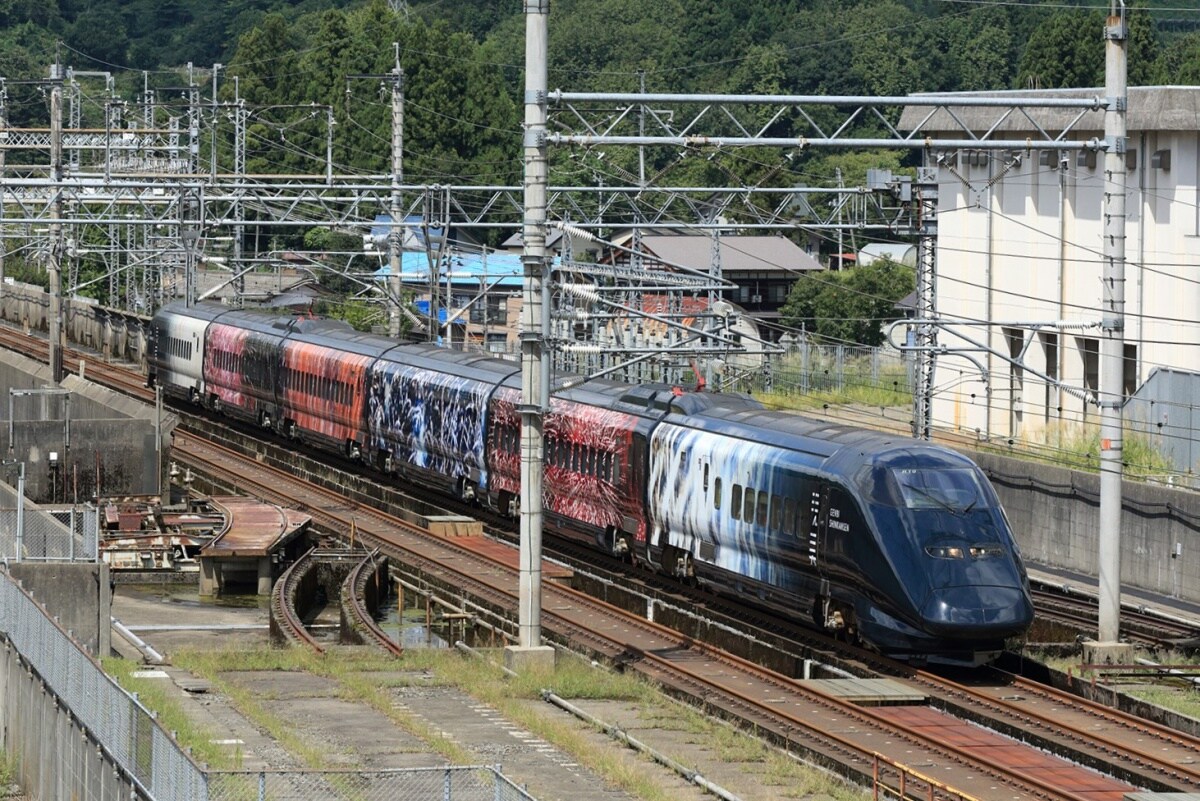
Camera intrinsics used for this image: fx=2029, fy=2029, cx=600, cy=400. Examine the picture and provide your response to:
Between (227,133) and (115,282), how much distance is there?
32.4 metres

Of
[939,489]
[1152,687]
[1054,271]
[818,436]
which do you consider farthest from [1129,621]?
[1054,271]

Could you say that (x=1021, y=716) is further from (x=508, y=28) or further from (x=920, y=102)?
(x=508, y=28)

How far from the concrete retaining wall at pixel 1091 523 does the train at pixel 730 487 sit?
22.1ft

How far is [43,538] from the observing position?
2672cm

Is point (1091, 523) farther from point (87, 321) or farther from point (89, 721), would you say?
point (87, 321)

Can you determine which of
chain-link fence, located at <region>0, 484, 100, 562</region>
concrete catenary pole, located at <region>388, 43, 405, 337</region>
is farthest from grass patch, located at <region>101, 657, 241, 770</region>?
concrete catenary pole, located at <region>388, 43, 405, 337</region>

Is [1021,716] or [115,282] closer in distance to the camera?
[1021,716]

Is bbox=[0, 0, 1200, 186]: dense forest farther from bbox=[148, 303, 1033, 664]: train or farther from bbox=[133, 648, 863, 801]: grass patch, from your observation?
bbox=[133, 648, 863, 801]: grass patch

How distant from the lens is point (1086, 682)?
22.9m

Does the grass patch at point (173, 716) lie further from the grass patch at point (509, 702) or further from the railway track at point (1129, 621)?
the railway track at point (1129, 621)

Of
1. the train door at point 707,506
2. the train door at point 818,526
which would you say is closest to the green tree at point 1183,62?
A: the train door at point 707,506

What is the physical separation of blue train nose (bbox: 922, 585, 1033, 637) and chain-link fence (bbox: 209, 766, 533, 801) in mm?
7699

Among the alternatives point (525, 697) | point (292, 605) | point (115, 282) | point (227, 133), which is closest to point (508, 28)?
point (227, 133)

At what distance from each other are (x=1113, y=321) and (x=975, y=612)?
14.8 feet
